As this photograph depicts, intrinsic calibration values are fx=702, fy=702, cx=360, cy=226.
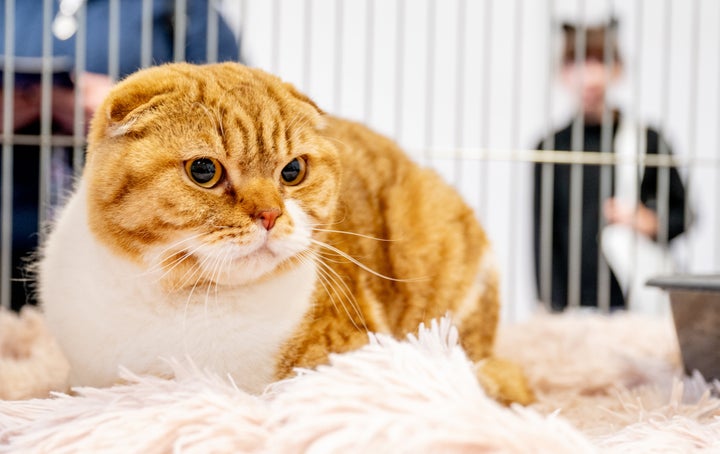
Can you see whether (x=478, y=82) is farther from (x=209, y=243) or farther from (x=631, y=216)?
(x=209, y=243)

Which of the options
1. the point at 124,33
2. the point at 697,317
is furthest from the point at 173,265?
the point at 124,33

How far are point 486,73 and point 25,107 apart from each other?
3.41 feet

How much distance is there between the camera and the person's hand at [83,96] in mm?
1434

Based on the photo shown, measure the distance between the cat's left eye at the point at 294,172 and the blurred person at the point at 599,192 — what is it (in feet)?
3.76

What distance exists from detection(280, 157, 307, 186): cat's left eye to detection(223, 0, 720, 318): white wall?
75 cm

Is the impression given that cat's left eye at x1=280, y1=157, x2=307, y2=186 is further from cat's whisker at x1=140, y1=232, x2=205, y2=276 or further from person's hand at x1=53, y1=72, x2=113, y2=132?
person's hand at x1=53, y1=72, x2=113, y2=132

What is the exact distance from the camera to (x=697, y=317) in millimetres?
925

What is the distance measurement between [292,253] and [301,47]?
3.09ft

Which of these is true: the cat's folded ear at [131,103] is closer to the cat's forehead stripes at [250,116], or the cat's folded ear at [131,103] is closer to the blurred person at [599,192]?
the cat's forehead stripes at [250,116]

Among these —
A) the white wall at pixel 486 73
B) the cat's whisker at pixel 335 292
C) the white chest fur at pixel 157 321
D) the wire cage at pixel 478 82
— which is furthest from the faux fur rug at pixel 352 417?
the white wall at pixel 486 73

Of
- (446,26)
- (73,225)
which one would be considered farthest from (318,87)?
(73,225)

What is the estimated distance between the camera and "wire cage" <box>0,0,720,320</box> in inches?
59.9

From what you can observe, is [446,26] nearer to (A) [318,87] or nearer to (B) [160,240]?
(A) [318,87]

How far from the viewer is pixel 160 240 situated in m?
0.70
